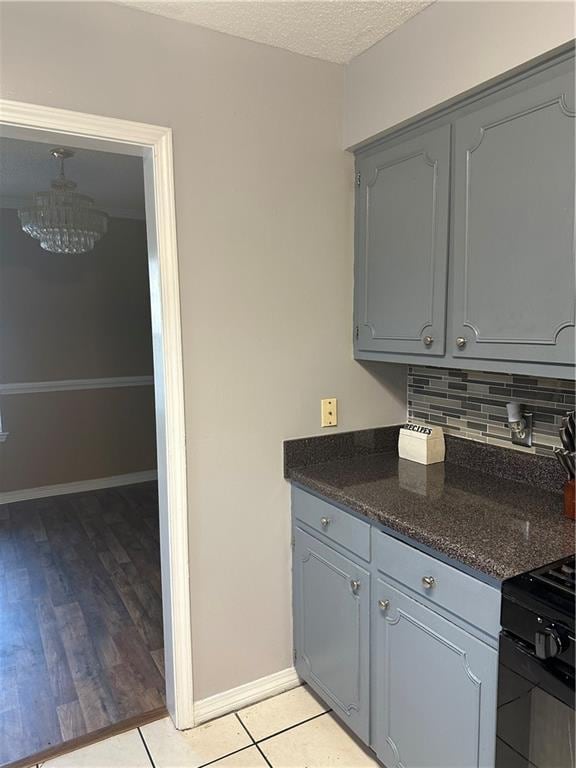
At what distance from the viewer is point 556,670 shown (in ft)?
3.78

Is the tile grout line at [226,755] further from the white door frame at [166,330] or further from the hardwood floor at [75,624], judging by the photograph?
the hardwood floor at [75,624]

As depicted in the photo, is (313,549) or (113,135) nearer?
(113,135)

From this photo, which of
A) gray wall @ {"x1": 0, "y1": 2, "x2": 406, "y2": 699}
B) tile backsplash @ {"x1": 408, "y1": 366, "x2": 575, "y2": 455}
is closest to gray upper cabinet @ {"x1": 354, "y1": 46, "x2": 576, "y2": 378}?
gray wall @ {"x1": 0, "y1": 2, "x2": 406, "y2": 699}

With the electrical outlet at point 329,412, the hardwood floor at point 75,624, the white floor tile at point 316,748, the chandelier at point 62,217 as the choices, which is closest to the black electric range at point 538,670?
the white floor tile at point 316,748

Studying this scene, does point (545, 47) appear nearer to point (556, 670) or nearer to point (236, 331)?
point (236, 331)

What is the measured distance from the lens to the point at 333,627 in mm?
1910

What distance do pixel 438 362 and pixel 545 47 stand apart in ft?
3.03

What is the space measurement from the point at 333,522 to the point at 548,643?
0.82 m

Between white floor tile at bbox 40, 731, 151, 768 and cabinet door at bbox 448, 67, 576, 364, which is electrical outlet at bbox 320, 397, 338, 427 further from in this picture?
white floor tile at bbox 40, 731, 151, 768

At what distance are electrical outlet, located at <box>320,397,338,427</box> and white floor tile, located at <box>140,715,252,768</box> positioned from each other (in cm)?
118

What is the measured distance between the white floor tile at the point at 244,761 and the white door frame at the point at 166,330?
214 millimetres

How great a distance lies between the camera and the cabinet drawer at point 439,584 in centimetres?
130

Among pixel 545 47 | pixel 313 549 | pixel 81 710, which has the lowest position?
pixel 81 710

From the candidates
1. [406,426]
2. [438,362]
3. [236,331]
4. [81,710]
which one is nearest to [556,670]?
[438,362]
